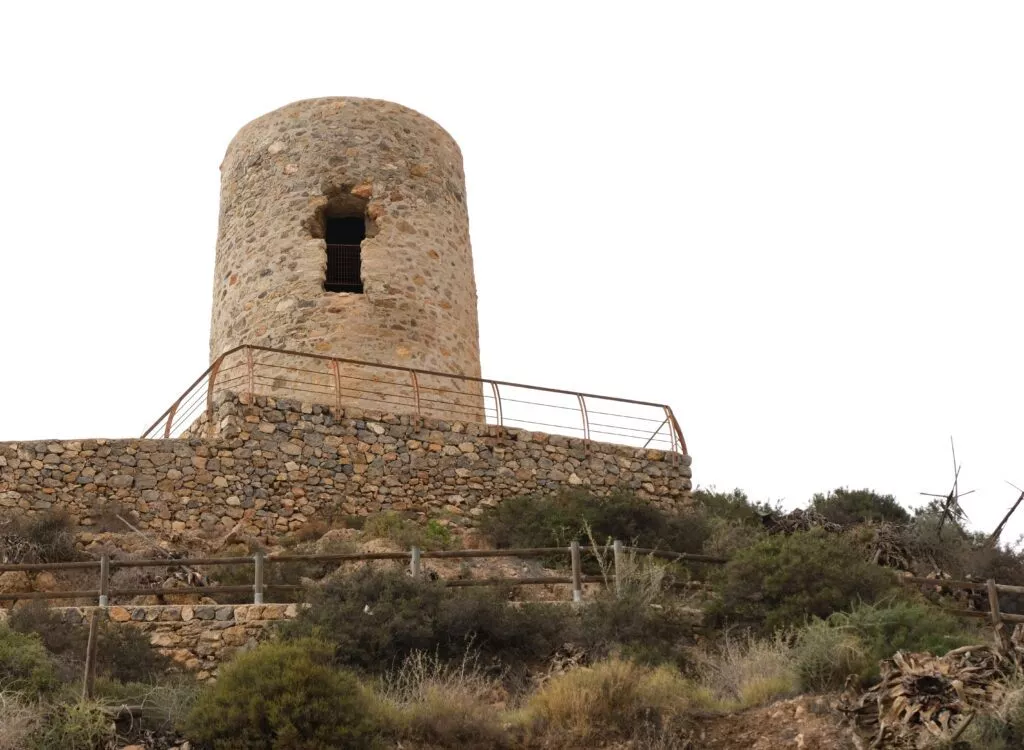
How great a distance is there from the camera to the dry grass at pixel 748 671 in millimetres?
12477

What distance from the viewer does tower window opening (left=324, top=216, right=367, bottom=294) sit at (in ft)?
71.8

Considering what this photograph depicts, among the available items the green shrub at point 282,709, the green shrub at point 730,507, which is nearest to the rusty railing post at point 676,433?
the green shrub at point 730,507

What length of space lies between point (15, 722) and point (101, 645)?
2.35 metres

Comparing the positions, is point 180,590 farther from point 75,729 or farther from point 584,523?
point 584,523

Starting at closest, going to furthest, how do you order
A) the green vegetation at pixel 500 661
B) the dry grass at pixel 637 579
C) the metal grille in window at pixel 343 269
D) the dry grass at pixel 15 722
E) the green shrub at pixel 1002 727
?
the green shrub at pixel 1002 727 → the dry grass at pixel 15 722 → the green vegetation at pixel 500 661 → the dry grass at pixel 637 579 → the metal grille in window at pixel 343 269

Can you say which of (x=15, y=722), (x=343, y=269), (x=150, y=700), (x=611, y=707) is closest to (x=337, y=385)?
(x=343, y=269)

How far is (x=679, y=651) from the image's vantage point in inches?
560

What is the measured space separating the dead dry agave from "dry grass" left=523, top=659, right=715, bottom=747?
4.16ft

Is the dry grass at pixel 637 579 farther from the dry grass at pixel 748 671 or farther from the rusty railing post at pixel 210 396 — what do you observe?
the rusty railing post at pixel 210 396

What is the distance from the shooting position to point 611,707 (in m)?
12.0

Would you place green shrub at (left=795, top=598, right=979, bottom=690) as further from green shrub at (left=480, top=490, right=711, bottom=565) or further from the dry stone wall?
the dry stone wall

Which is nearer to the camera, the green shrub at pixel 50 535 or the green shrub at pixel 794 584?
the green shrub at pixel 794 584

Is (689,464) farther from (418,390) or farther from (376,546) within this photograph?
(376,546)

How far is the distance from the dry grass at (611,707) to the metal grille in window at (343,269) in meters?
10.4
